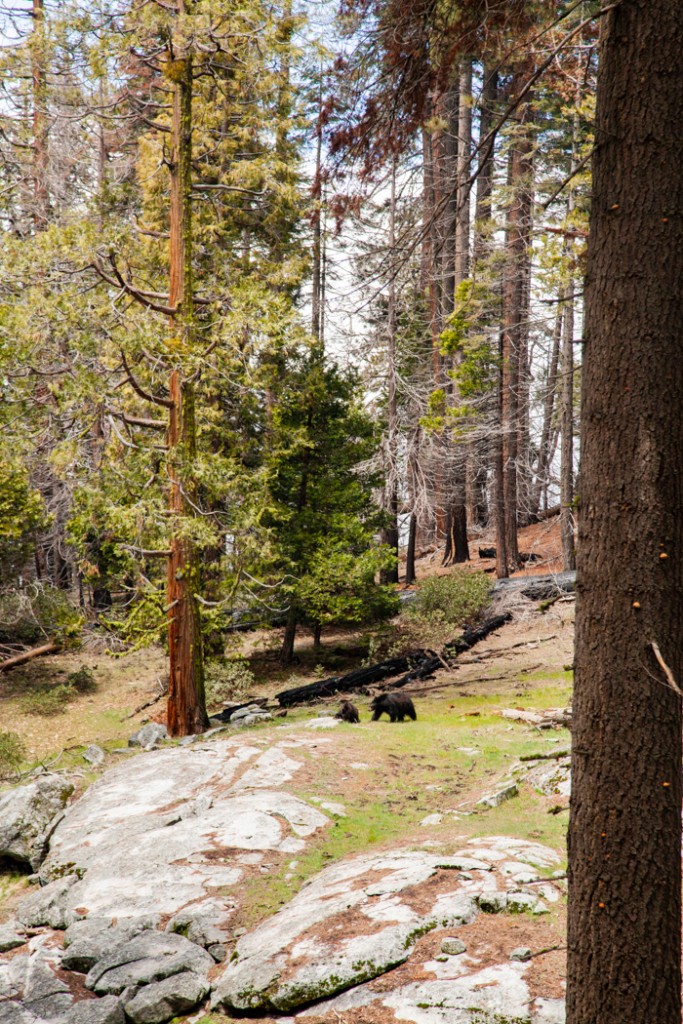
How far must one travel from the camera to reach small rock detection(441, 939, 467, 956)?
13.6 feet

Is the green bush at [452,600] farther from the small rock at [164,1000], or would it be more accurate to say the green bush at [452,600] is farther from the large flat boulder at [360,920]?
the small rock at [164,1000]

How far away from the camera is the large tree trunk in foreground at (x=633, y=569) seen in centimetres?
289

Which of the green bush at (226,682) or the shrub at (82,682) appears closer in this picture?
Result: the green bush at (226,682)

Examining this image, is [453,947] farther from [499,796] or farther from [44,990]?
[499,796]

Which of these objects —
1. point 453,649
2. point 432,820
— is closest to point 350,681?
point 453,649

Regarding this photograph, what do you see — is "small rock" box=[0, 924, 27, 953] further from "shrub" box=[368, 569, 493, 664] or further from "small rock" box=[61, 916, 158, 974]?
"shrub" box=[368, 569, 493, 664]

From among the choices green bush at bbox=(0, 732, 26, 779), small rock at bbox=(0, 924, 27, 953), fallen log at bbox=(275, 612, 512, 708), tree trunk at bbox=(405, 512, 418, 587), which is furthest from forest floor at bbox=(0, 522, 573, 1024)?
tree trunk at bbox=(405, 512, 418, 587)

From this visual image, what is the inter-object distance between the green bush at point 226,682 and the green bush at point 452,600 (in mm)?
4902

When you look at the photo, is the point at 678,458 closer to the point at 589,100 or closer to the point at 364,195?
the point at 364,195

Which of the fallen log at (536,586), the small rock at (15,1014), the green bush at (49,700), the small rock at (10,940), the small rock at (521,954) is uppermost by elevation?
the fallen log at (536,586)

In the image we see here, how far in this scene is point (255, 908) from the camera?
18.1ft

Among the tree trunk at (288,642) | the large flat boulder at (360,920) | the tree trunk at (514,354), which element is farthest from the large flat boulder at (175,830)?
the tree trunk at (514,354)

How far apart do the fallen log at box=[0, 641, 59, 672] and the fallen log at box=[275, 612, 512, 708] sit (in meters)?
6.76

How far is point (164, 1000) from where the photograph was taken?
456cm
